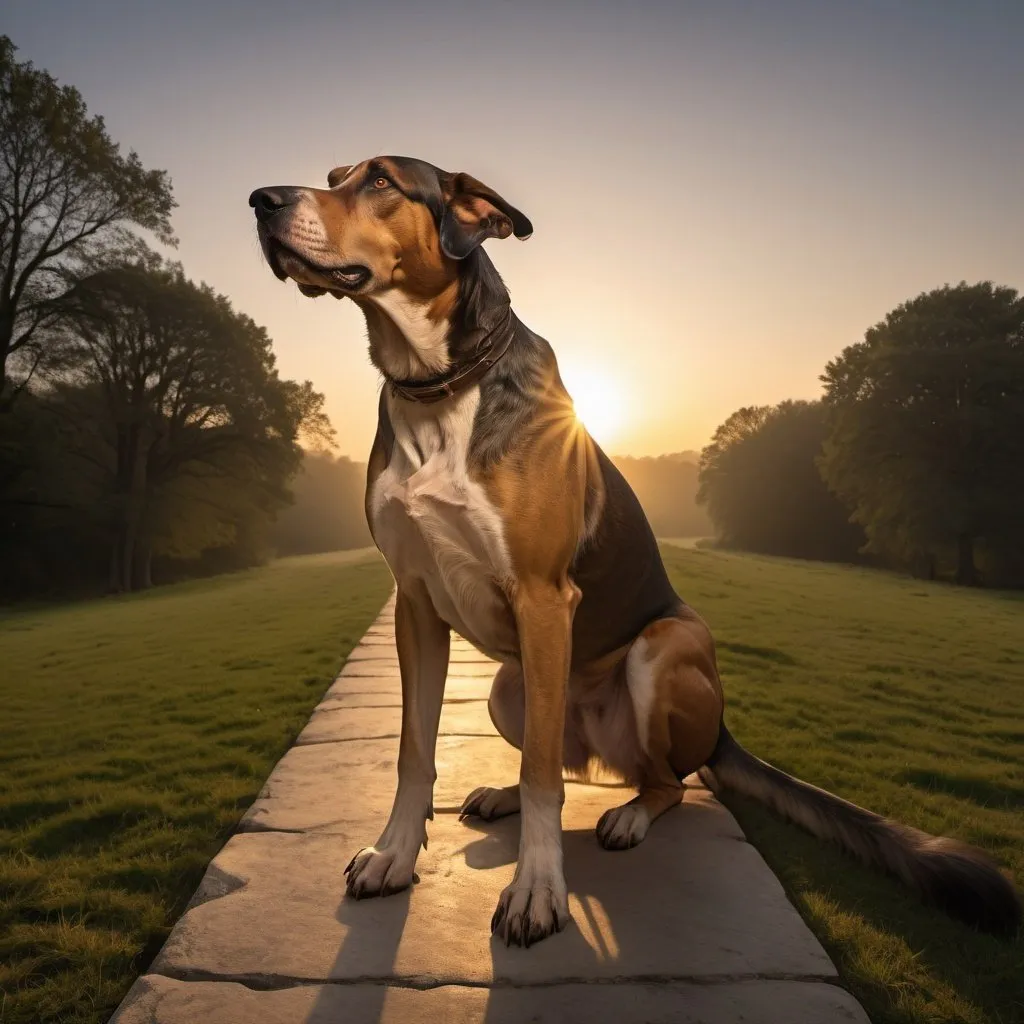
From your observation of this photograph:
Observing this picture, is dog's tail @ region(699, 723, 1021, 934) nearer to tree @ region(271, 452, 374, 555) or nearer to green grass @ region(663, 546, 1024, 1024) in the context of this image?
green grass @ region(663, 546, 1024, 1024)

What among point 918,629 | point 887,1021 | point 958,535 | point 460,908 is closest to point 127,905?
point 460,908

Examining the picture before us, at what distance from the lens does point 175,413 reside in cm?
2725

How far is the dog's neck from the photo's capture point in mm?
2635

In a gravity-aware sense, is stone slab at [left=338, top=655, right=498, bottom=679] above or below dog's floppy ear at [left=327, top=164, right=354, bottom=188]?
below

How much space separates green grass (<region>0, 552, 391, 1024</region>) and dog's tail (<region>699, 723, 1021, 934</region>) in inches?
83.3

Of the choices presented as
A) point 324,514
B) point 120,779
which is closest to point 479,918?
point 120,779

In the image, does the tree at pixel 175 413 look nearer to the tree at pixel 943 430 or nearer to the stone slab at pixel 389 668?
the stone slab at pixel 389 668

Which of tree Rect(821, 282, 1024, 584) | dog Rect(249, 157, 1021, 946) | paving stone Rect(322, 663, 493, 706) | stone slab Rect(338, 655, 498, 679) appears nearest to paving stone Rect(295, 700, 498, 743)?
paving stone Rect(322, 663, 493, 706)

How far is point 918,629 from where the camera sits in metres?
11.4

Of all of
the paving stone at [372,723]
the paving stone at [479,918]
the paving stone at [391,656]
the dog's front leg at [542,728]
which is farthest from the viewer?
the paving stone at [391,656]

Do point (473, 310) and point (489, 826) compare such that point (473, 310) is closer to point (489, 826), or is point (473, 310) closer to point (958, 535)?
point (489, 826)

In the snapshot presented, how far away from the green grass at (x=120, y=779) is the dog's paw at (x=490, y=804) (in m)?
0.97

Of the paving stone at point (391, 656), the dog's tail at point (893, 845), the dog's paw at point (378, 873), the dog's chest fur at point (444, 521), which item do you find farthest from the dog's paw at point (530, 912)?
the paving stone at point (391, 656)

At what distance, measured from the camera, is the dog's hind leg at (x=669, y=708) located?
9.91ft
